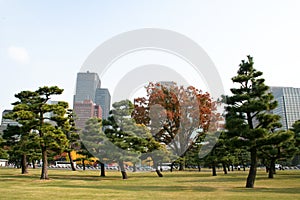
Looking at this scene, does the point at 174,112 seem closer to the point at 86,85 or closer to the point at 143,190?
the point at 143,190

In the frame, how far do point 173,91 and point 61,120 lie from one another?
18508mm

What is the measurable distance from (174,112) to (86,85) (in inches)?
1055

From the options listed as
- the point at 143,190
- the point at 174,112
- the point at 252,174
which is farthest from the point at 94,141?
the point at 252,174

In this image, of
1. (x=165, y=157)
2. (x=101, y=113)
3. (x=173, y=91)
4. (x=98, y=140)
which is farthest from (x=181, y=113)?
(x=101, y=113)

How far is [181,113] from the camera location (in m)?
36.8

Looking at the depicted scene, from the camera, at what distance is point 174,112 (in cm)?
3662

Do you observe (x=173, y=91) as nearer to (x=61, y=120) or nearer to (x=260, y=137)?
(x=61, y=120)

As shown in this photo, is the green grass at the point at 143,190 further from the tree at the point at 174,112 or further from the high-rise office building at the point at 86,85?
the high-rise office building at the point at 86,85

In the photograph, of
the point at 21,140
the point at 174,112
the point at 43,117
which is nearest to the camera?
the point at 43,117

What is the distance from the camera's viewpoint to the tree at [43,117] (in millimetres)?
21906

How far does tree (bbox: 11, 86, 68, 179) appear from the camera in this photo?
2191cm

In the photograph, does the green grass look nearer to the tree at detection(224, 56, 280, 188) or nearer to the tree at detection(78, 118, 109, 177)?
the tree at detection(224, 56, 280, 188)

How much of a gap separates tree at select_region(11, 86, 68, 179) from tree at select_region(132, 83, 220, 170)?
14903 millimetres

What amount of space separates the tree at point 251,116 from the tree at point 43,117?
13.7 m
